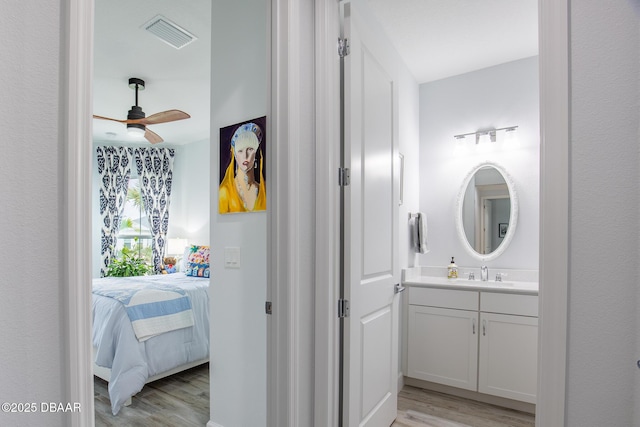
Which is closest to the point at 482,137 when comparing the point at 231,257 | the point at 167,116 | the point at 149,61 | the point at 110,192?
the point at 231,257

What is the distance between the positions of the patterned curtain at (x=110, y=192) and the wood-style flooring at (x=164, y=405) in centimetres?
285

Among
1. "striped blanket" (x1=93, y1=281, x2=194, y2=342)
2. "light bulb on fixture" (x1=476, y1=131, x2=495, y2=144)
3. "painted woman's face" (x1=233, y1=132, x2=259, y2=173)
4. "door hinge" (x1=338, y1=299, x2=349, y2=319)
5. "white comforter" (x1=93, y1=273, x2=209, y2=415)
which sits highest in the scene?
"light bulb on fixture" (x1=476, y1=131, x2=495, y2=144)

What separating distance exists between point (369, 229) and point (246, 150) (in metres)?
0.83

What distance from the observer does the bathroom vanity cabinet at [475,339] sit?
2611 mm

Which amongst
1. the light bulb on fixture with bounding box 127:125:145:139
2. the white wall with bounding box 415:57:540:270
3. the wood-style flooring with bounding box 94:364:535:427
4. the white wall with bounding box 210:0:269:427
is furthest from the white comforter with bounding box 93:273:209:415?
the white wall with bounding box 415:57:540:270

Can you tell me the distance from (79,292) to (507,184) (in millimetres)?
3325

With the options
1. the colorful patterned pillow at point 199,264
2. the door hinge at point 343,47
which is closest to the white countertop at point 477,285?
the door hinge at point 343,47

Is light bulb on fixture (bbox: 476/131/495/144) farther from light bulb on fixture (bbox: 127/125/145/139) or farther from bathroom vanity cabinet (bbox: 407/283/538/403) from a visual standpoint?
light bulb on fixture (bbox: 127/125/145/139)

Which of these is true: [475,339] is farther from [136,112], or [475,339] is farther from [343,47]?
[136,112]

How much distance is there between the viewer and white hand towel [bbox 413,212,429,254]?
3299 millimetres

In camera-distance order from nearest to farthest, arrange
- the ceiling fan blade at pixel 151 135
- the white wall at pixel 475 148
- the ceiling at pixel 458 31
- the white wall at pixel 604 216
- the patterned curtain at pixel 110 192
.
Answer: the white wall at pixel 604 216
the ceiling at pixel 458 31
the white wall at pixel 475 148
the ceiling fan blade at pixel 151 135
the patterned curtain at pixel 110 192

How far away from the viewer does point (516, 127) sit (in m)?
3.10

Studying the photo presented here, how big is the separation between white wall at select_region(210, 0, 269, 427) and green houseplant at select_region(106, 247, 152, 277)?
12.8ft

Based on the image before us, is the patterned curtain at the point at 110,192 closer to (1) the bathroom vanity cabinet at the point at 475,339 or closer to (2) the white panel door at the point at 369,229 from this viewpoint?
(1) the bathroom vanity cabinet at the point at 475,339
